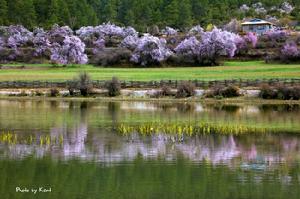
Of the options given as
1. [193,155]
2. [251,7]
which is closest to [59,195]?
[193,155]

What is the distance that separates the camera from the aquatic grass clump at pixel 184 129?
49.0m

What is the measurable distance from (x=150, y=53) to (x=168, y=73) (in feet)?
55.1

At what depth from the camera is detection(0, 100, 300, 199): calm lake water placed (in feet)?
94.9

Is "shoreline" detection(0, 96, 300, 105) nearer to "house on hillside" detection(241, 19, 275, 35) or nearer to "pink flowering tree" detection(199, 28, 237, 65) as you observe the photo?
"pink flowering tree" detection(199, 28, 237, 65)

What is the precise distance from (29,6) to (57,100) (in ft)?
304

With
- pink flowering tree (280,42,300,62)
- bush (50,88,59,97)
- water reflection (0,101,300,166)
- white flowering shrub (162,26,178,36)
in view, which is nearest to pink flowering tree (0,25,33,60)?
white flowering shrub (162,26,178,36)

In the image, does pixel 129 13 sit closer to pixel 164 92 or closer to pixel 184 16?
pixel 184 16

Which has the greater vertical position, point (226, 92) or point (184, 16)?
point (184, 16)

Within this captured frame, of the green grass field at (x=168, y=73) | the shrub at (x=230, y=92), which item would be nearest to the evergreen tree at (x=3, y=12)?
the green grass field at (x=168, y=73)

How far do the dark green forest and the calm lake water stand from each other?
11301 cm

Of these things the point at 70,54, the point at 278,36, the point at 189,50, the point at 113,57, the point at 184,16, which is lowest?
the point at 113,57

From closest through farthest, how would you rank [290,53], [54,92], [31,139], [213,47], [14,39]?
[31,139], [54,92], [290,53], [213,47], [14,39]

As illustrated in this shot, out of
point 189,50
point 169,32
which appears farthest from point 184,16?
point 189,50

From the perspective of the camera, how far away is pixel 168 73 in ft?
340
